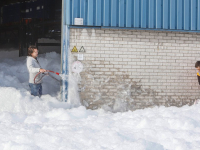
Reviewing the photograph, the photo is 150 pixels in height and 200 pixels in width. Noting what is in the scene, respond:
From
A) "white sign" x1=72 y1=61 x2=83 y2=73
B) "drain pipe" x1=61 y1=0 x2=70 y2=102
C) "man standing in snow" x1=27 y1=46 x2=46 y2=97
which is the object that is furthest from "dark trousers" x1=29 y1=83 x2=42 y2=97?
"white sign" x1=72 y1=61 x2=83 y2=73

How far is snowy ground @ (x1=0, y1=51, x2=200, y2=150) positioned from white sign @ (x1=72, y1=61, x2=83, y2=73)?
2.92 feet

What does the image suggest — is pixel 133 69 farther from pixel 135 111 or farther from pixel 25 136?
pixel 25 136

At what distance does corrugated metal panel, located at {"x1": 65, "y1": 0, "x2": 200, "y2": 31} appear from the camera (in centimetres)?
726

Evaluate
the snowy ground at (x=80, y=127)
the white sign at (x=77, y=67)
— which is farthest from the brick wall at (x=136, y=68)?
the snowy ground at (x=80, y=127)

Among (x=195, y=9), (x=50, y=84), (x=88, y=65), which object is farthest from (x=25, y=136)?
(x=195, y=9)

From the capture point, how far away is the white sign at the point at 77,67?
7289 millimetres

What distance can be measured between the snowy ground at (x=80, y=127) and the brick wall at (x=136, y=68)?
1.34 ft

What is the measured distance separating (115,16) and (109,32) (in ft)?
1.45

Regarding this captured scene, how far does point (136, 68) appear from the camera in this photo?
7.61m

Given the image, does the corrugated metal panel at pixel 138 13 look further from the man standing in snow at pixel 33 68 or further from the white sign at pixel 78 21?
the man standing in snow at pixel 33 68

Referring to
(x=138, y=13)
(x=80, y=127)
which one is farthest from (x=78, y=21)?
(x=80, y=127)

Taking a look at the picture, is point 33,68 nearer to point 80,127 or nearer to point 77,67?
point 77,67

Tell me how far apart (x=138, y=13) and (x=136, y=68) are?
146cm

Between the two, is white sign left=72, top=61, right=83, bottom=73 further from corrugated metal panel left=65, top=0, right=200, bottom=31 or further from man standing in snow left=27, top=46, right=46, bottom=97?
corrugated metal panel left=65, top=0, right=200, bottom=31
